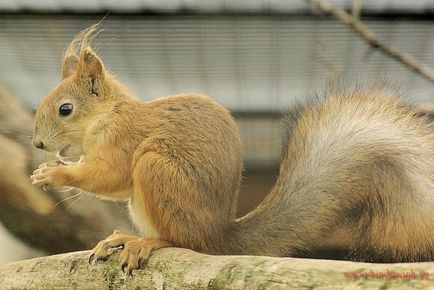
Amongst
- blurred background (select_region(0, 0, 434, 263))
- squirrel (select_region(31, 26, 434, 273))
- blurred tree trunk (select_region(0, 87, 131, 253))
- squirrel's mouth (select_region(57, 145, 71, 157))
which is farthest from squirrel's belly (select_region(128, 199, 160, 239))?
blurred tree trunk (select_region(0, 87, 131, 253))

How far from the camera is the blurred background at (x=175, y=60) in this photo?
2074mm

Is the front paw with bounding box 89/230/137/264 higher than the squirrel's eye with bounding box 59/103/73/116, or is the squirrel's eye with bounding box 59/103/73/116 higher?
the squirrel's eye with bounding box 59/103/73/116

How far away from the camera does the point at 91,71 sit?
142 cm

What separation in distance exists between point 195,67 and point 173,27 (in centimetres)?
16

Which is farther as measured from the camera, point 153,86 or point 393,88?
point 153,86

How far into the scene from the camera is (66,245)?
2180 millimetres

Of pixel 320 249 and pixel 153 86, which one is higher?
pixel 153 86

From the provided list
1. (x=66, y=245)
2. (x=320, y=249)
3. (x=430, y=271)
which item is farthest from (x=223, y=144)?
(x=66, y=245)

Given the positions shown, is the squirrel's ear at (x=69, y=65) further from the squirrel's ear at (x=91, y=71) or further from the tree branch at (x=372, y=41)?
the tree branch at (x=372, y=41)

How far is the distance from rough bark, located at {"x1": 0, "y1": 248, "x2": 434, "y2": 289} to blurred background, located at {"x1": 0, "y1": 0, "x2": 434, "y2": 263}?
661 mm

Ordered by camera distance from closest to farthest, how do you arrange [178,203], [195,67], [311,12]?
1. [178,203]
2. [311,12]
3. [195,67]

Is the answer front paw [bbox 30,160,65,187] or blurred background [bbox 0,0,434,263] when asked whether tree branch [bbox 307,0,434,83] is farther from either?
front paw [bbox 30,160,65,187]

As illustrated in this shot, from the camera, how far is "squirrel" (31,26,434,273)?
4.13 feet

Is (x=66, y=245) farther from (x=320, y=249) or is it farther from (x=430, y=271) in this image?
(x=430, y=271)
